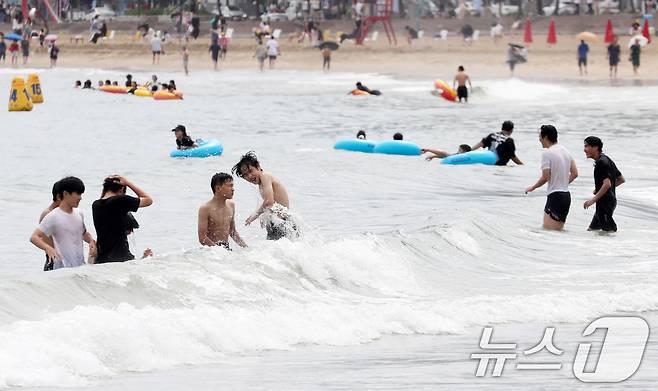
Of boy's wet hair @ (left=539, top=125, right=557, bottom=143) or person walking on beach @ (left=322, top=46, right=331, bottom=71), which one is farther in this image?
person walking on beach @ (left=322, top=46, right=331, bottom=71)

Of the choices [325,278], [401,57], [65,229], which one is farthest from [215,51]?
[65,229]

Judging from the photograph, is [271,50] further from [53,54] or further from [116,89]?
[116,89]

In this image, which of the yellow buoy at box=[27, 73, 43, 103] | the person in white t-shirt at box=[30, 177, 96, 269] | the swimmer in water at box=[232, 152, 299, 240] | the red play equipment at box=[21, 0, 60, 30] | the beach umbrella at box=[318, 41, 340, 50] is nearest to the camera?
the person in white t-shirt at box=[30, 177, 96, 269]

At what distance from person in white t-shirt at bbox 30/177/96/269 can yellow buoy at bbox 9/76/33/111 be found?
100ft

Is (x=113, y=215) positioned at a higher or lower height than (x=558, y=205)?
higher

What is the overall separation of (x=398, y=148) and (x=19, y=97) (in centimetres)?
1803

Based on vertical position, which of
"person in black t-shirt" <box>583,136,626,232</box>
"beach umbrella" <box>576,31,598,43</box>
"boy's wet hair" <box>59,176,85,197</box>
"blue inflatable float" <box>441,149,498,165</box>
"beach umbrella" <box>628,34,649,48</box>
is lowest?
"beach umbrella" <box>576,31,598,43</box>

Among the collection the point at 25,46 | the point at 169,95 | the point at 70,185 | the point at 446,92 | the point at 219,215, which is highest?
the point at 70,185

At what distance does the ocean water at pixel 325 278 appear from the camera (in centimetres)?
934

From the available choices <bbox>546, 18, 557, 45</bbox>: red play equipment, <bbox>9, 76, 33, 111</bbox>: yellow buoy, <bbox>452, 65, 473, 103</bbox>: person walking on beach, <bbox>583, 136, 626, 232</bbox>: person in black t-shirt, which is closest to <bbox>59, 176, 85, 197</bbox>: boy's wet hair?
<bbox>583, 136, 626, 232</bbox>: person in black t-shirt

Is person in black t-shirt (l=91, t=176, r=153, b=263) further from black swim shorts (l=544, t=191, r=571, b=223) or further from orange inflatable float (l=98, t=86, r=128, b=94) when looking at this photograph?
orange inflatable float (l=98, t=86, r=128, b=94)

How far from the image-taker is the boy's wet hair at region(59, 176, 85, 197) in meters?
10.3

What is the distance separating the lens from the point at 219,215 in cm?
1200

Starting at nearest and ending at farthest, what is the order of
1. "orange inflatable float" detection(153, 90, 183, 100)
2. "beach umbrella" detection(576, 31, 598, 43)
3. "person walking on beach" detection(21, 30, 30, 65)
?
"orange inflatable float" detection(153, 90, 183, 100), "beach umbrella" detection(576, 31, 598, 43), "person walking on beach" detection(21, 30, 30, 65)
